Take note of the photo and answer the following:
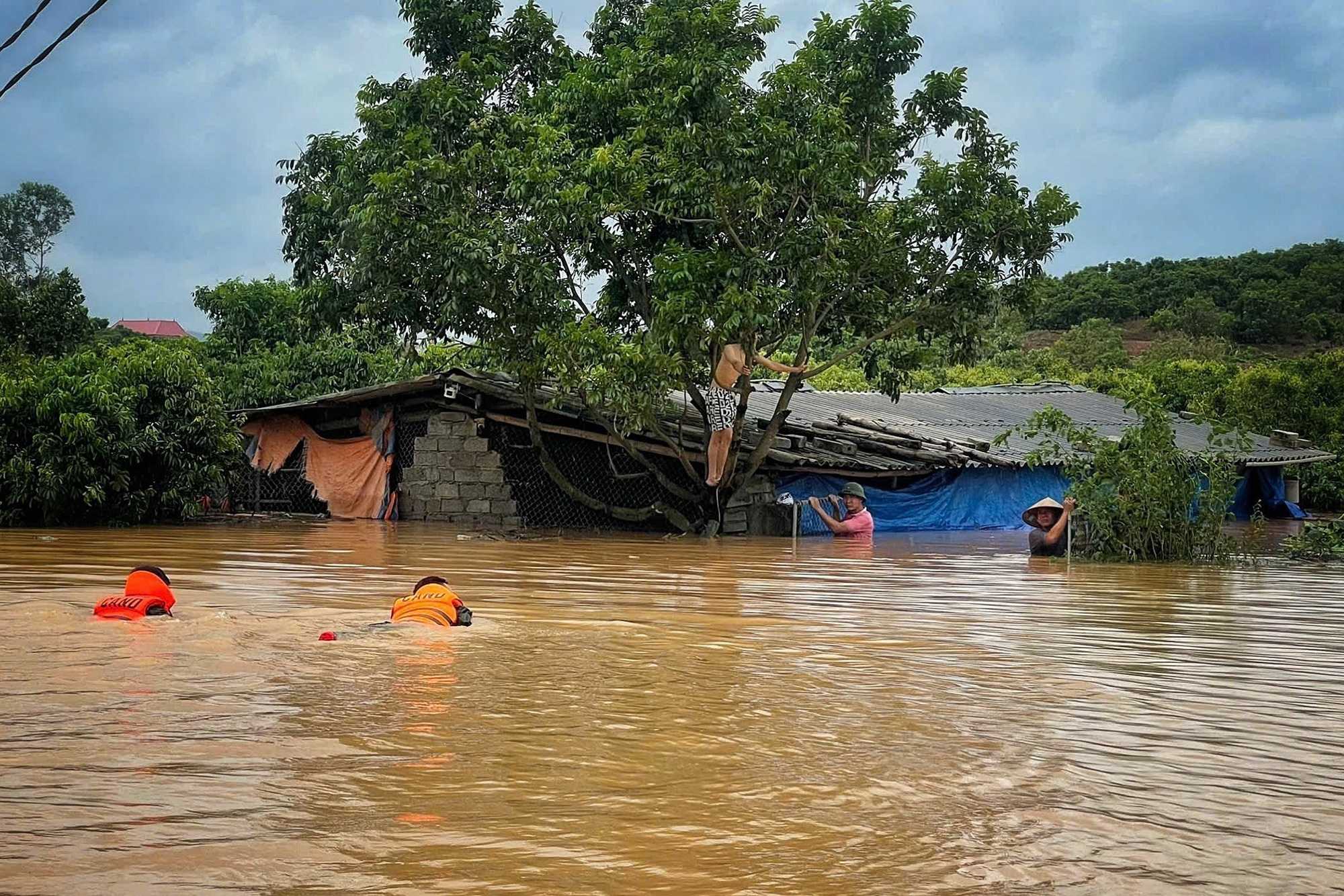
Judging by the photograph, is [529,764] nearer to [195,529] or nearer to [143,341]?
[195,529]

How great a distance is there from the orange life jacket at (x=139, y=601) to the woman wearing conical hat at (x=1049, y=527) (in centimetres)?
901

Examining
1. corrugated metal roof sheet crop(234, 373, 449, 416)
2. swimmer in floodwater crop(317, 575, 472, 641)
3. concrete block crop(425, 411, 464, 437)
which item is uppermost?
corrugated metal roof sheet crop(234, 373, 449, 416)

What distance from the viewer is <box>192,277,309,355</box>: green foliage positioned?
1060 inches

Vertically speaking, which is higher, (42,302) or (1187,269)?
(1187,269)

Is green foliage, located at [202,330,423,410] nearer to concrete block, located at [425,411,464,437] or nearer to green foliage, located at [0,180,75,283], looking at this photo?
concrete block, located at [425,411,464,437]

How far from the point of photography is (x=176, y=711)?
4.47 meters

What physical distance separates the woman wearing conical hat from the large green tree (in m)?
3.40

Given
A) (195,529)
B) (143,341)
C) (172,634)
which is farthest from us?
(143,341)

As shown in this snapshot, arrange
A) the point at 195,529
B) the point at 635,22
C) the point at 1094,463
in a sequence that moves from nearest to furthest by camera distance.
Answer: the point at 1094,463
the point at 195,529
the point at 635,22

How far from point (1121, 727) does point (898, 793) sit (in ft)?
4.35

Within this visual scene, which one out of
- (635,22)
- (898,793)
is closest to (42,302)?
(635,22)

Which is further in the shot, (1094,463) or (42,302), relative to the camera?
(42,302)

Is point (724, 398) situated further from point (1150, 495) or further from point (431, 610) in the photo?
point (431, 610)

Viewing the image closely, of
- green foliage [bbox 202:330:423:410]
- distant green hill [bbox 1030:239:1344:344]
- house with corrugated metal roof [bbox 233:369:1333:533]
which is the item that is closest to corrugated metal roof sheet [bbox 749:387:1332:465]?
house with corrugated metal roof [bbox 233:369:1333:533]
